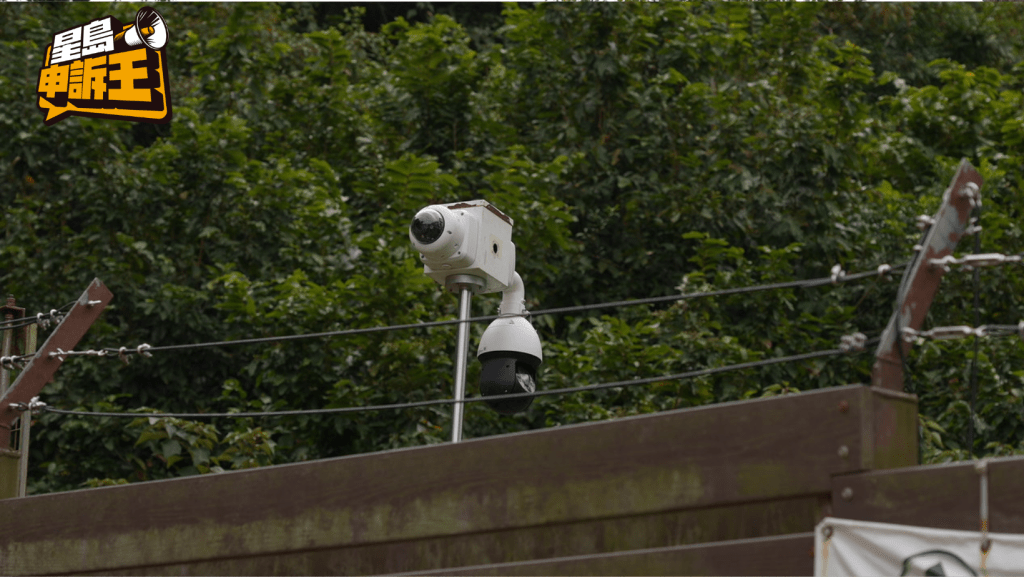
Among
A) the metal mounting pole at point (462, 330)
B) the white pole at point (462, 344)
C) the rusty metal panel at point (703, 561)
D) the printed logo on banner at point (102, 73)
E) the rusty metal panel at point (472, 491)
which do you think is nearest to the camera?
the rusty metal panel at point (703, 561)

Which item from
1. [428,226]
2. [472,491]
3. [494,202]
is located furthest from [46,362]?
[494,202]

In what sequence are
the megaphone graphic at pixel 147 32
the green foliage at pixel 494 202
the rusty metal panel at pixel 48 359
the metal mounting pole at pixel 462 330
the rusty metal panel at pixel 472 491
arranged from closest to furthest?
the rusty metal panel at pixel 472 491 → the metal mounting pole at pixel 462 330 → the rusty metal panel at pixel 48 359 → the green foliage at pixel 494 202 → the megaphone graphic at pixel 147 32

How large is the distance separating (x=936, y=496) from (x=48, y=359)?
15.1 feet

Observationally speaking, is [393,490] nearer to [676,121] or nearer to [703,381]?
[703,381]

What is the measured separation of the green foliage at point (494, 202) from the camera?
1080 centimetres

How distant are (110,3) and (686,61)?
759cm

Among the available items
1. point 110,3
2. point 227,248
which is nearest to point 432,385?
point 227,248

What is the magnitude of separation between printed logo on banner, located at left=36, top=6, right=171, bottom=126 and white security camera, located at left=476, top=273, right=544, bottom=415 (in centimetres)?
824

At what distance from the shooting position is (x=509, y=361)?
587 cm

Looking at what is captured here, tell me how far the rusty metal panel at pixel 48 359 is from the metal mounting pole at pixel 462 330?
75.5 inches

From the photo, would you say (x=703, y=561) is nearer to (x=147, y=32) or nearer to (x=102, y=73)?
(x=102, y=73)

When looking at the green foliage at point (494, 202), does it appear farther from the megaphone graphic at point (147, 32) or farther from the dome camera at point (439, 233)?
the dome camera at point (439, 233)

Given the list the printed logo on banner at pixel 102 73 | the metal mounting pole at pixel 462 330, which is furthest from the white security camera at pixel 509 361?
the printed logo on banner at pixel 102 73

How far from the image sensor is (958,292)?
468 inches
